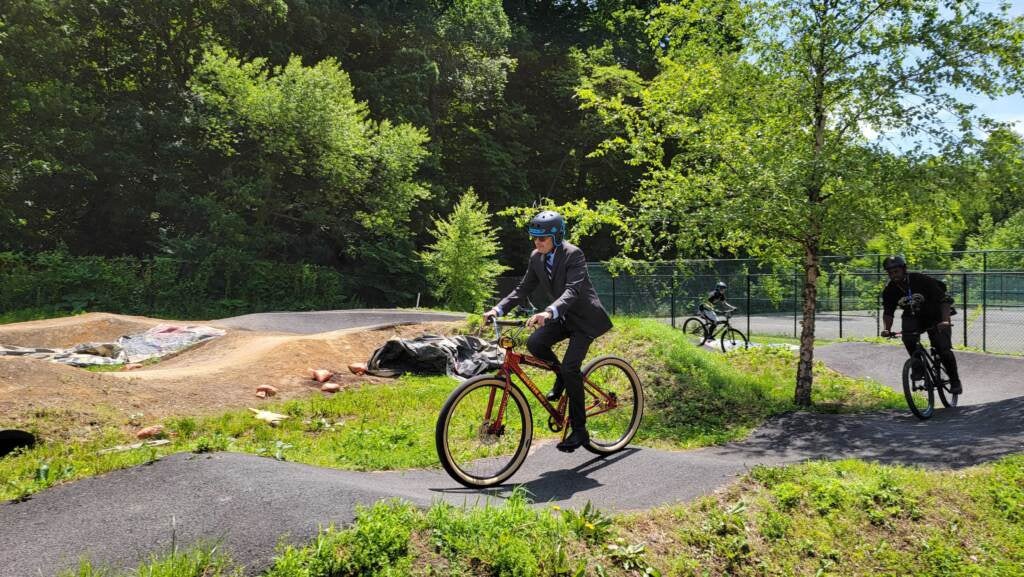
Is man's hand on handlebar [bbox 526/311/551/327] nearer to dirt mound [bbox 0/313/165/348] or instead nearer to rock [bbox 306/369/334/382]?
rock [bbox 306/369/334/382]

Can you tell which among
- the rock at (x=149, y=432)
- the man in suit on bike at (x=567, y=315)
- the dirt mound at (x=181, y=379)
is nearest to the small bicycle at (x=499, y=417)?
the man in suit on bike at (x=567, y=315)

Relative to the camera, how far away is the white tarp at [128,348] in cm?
1120

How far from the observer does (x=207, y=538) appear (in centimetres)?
362

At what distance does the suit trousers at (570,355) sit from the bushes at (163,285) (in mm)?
18138

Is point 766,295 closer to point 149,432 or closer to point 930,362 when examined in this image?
point 930,362

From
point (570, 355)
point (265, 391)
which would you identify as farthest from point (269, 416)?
point (570, 355)

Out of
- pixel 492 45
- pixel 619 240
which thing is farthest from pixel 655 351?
Result: pixel 492 45

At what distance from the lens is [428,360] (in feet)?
35.5

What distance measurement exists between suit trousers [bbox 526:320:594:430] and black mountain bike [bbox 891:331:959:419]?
5.50 metres

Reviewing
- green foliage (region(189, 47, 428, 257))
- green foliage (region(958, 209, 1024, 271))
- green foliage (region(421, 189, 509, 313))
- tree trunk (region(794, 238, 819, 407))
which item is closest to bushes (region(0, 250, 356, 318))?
green foliage (region(189, 47, 428, 257))

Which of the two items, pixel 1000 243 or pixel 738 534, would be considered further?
pixel 1000 243

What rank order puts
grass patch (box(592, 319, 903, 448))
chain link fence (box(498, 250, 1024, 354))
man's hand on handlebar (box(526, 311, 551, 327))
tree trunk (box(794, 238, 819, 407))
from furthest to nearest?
chain link fence (box(498, 250, 1024, 354)) < tree trunk (box(794, 238, 819, 407)) < grass patch (box(592, 319, 903, 448)) < man's hand on handlebar (box(526, 311, 551, 327))

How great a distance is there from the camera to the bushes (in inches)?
768

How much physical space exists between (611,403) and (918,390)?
17.9ft
